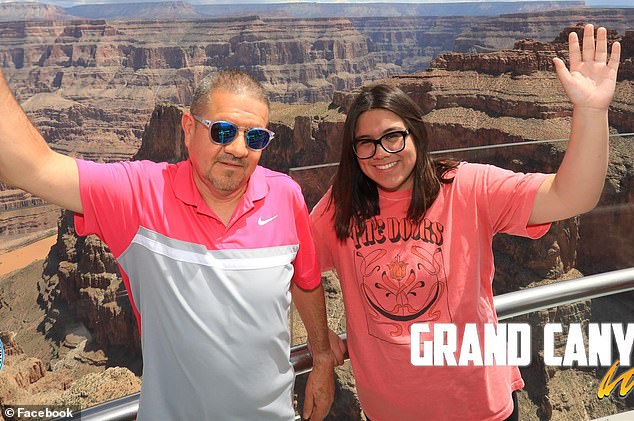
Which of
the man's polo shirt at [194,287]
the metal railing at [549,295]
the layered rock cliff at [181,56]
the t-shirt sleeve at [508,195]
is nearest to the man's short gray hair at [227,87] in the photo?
the man's polo shirt at [194,287]

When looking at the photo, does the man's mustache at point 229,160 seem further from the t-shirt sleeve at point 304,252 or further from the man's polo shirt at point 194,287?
the t-shirt sleeve at point 304,252

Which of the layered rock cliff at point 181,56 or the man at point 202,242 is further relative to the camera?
the layered rock cliff at point 181,56

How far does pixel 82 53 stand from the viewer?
94.7 m

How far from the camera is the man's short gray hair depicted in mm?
1895

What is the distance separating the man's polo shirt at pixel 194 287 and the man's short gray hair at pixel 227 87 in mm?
226

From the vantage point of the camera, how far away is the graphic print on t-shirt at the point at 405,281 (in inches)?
77.6

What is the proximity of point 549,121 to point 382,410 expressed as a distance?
25.7m

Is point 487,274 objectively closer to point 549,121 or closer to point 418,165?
point 418,165

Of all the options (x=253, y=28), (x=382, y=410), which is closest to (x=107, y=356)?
(x=382, y=410)

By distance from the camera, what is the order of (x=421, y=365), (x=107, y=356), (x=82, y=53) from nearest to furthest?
(x=421, y=365)
(x=107, y=356)
(x=82, y=53)

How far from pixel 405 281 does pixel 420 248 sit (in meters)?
0.11

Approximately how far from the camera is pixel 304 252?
199cm

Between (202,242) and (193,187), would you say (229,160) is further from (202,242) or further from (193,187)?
(202,242)

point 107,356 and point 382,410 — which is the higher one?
point 382,410
